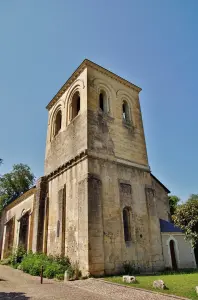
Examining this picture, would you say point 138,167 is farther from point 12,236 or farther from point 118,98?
point 12,236

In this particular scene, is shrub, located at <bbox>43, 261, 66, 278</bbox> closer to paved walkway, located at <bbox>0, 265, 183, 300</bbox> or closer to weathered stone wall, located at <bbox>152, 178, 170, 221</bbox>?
paved walkway, located at <bbox>0, 265, 183, 300</bbox>

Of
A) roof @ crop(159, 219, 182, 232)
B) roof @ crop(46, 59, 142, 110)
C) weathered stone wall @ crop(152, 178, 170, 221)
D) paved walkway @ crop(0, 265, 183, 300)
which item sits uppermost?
roof @ crop(46, 59, 142, 110)

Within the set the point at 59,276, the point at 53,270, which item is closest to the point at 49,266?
the point at 53,270

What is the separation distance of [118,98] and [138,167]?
21.5ft

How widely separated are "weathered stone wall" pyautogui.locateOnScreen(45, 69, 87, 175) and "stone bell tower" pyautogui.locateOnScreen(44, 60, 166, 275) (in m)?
0.08

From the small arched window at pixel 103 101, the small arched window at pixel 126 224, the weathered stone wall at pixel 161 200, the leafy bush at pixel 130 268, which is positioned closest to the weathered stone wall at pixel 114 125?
the small arched window at pixel 103 101

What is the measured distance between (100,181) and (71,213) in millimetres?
2791

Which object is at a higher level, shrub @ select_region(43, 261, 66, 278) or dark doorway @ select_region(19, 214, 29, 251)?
dark doorway @ select_region(19, 214, 29, 251)

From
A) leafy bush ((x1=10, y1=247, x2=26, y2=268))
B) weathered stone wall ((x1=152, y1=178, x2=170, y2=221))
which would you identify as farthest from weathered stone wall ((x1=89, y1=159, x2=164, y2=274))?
leafy bush ((x1=10, y1=247, x2=26, y2=268))

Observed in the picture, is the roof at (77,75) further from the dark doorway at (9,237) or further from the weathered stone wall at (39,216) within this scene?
the dark doorway at (9,237)

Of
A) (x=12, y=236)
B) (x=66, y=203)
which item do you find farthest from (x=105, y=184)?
(x=12, y=236)

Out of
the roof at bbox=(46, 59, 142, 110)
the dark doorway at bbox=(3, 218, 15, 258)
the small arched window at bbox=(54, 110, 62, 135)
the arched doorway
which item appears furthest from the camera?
the dark doorway at bbox=(3, 218, 15, 258)

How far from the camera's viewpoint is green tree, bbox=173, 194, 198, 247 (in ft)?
40.9

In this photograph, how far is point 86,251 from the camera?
38.6 feet
